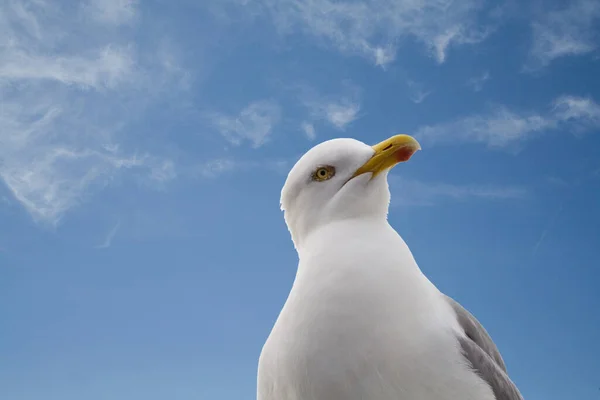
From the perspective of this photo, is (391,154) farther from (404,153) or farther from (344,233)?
(344,233)

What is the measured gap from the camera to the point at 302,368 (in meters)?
3.70

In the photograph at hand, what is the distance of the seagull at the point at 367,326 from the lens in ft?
11.9

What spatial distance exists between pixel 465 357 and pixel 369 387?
0.66 m

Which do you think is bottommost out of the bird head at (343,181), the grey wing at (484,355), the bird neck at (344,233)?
the grey wing at (484,355)

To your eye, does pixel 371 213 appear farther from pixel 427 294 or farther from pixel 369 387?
pixel 369 387

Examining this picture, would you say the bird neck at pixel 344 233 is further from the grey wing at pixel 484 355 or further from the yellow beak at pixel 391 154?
the grey wing at pixel 484 355

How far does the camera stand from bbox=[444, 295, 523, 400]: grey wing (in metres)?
3.85

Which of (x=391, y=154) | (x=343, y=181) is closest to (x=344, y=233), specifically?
(x=343, y=181)

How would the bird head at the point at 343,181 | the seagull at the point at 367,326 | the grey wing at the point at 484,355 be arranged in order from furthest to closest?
the bird head at the point at 343,181 < the grey wing at the point at 484,355 < the seagull at the point at 367,326

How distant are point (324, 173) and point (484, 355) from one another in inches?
69.0

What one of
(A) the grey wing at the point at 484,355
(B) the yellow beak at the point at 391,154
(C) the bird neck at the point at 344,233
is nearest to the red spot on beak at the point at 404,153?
(B) the yellow beak at the point at 391,154

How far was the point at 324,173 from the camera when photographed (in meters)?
4.72

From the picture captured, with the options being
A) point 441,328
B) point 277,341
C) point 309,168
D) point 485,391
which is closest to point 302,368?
point 277,341

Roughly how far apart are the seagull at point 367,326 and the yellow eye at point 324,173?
6 centimetres
